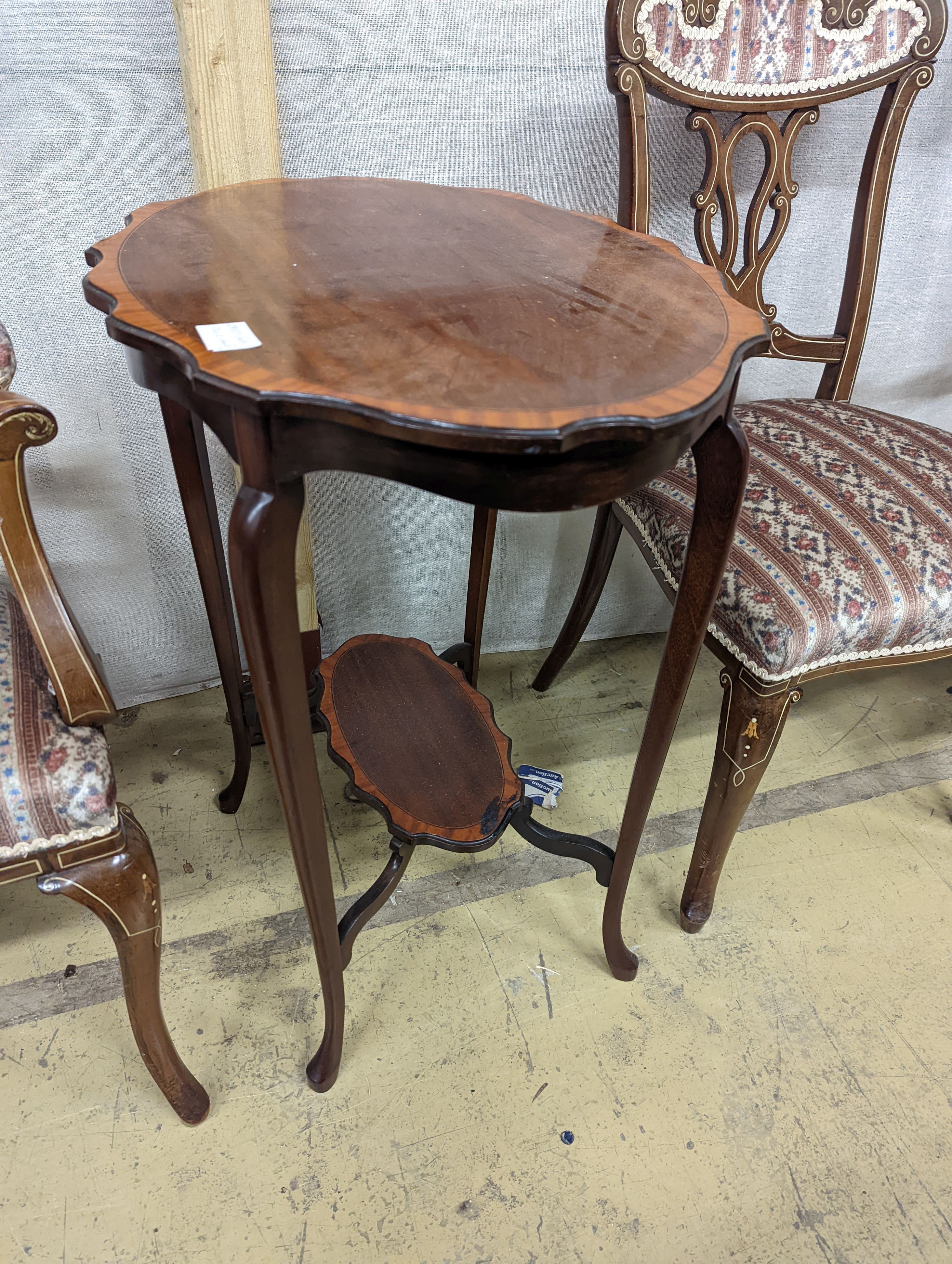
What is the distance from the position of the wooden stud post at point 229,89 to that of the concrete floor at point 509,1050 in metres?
0.55

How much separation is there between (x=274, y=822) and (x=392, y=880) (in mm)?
405

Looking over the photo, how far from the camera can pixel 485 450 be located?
584mm

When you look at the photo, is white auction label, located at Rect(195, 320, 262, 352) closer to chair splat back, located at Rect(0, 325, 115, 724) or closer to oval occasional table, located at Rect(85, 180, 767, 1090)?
oval occasional table, located at Rect(85, 180, 767, 1090)

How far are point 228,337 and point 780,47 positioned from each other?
0.97 m

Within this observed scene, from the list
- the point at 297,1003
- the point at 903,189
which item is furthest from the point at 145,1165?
the point at 903,189

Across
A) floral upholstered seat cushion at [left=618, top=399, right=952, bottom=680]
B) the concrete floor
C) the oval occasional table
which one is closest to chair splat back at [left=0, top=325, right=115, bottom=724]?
the oval occasional table

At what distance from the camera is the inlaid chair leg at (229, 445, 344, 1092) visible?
633 mm

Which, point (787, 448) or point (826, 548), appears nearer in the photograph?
point (826, 548)

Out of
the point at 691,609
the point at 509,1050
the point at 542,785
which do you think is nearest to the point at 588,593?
the point at 542,785

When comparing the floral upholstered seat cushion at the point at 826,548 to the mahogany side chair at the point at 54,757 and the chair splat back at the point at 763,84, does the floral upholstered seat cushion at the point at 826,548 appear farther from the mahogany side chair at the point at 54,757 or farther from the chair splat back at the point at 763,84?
the mahogany side chair at the point at 54,757

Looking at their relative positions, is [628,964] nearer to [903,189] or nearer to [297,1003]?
[297,1003]

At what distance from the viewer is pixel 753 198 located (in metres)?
1.29

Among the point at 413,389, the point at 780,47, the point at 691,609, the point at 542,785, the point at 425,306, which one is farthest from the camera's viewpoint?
the point at 542,785

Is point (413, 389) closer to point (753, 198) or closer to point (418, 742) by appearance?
point (418, 742)
